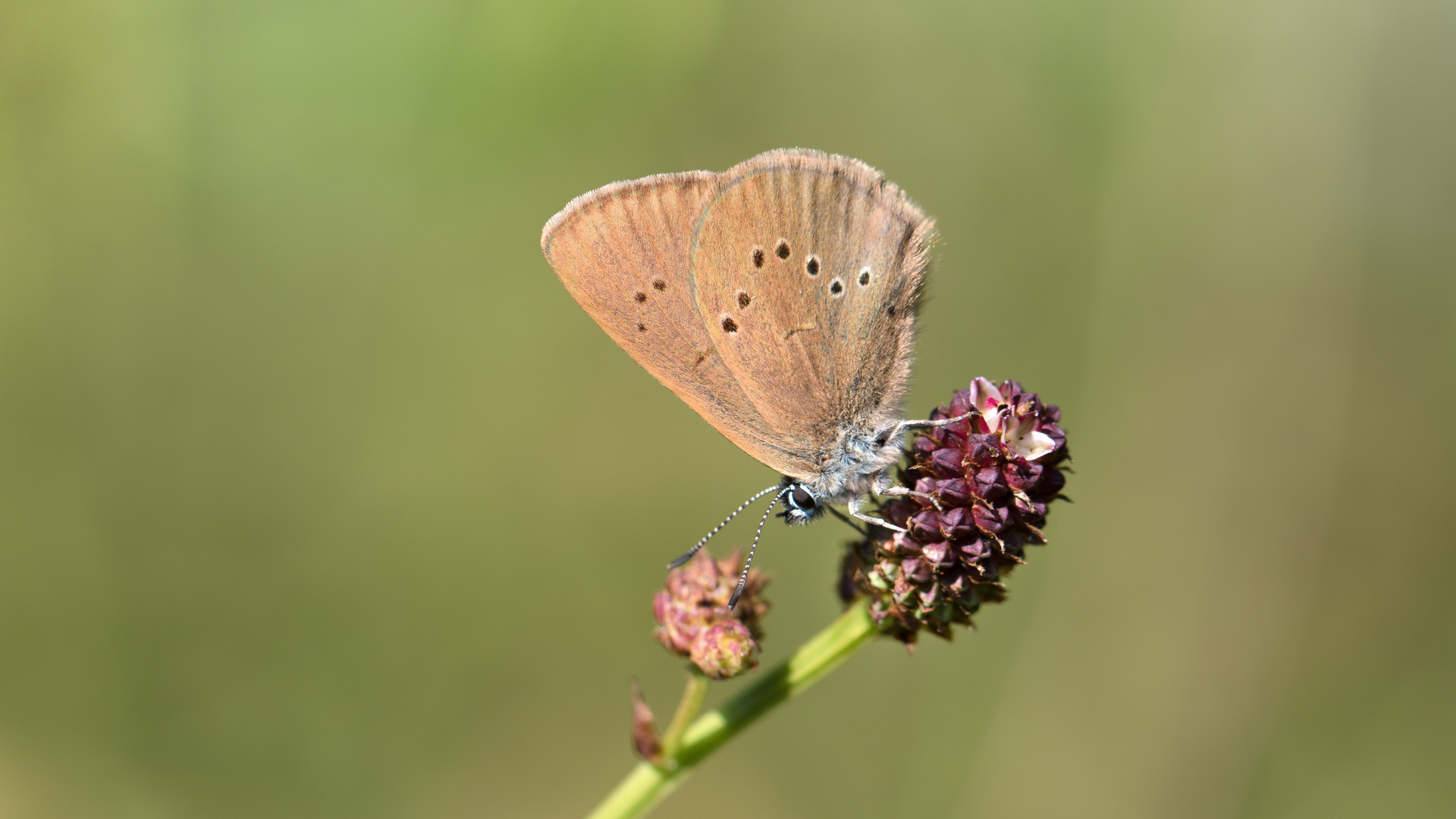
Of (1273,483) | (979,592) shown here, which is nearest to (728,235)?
(979,592)

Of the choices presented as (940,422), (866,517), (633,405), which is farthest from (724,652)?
(633,405)

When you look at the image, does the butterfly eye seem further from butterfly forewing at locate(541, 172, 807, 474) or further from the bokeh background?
the bokeh background

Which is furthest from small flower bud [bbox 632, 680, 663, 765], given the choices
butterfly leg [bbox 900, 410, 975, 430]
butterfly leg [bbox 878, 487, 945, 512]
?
butterfly leg [bbox 900, 410, 975, 430]

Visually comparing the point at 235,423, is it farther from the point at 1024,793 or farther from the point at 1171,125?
the point at 1171,125

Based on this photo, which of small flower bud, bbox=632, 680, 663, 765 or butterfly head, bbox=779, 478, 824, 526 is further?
butterfly head, bbox=779, 478, 824, 526

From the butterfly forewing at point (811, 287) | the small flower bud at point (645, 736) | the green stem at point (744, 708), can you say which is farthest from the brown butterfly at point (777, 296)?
the small flower bud at point (645, 736)

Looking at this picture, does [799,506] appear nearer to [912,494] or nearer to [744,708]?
[912,494]

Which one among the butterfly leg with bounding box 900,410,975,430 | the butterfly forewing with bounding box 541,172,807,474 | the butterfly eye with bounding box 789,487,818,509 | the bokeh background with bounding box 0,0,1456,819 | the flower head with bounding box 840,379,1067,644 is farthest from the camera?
the bokeh background with bounding box 0,0,1456,819
